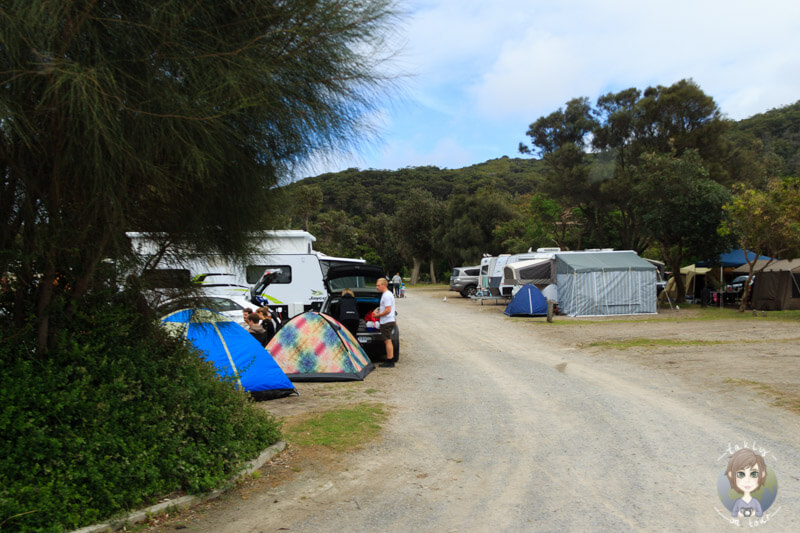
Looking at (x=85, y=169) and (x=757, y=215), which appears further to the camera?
(x=757, y=215)

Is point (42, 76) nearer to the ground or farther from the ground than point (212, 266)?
farther from the ground

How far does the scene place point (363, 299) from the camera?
13.2 meters

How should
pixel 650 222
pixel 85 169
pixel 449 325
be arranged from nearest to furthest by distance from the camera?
pixel 85 169, pixel 449 325, pixel 650 222

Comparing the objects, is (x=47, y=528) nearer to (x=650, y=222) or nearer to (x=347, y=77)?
(x=347, y=77)

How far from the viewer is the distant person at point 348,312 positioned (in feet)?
38.4

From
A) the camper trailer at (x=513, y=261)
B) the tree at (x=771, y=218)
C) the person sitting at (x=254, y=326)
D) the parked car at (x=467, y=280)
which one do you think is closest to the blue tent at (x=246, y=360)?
the person sitting at (x=254, y=326)

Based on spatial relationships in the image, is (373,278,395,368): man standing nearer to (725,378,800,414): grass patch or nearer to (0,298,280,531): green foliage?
(725,378,800,414): grass patch

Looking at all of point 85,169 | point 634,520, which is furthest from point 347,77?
point 634,520

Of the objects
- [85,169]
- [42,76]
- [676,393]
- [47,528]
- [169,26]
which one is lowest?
[676,393]

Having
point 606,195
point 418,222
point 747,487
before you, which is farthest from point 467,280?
point 747,487

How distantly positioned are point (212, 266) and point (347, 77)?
2.07m

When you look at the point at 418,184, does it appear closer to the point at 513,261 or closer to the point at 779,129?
the point at 779,129

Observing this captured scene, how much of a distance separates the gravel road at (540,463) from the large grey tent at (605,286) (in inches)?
526

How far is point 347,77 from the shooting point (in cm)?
407
